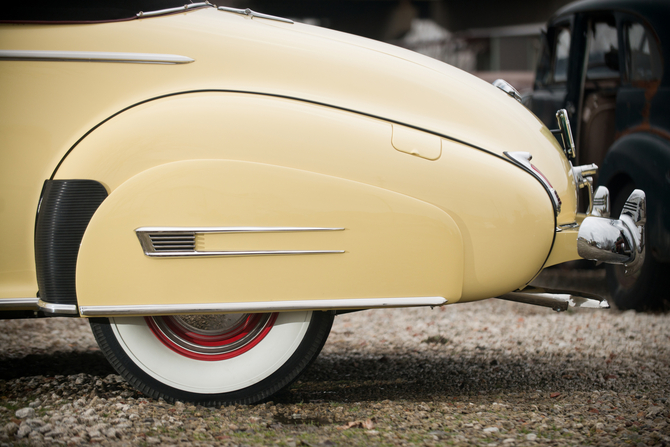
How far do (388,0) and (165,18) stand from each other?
49.5 feet

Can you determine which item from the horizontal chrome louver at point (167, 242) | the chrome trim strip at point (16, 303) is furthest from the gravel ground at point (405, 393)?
the horizontal chrome louver at point (167, 242)

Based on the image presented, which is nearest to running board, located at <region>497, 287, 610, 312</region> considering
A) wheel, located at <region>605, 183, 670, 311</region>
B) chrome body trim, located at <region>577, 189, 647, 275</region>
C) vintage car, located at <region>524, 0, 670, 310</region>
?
chrome body trim, located at <region>577, 189, 647, 275</region>

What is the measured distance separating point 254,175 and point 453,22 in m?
16.0

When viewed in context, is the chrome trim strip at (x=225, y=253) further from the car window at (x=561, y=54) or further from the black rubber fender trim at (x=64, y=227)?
the car window at (x=561, y=54)

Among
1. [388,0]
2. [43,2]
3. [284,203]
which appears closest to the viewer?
[284,203]

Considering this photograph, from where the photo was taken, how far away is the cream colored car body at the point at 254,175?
1735 millimetres

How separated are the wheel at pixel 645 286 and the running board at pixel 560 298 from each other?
1.64m

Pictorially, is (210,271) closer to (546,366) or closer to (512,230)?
(512,230)

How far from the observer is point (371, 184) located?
175 cm

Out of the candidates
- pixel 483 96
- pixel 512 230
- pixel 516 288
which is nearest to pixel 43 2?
pixel 483 96

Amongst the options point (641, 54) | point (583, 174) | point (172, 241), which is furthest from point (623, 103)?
point (172, 241)

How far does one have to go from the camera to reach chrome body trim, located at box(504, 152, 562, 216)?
1836mm

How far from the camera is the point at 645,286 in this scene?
3.47 metres

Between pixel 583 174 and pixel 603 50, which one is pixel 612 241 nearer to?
pixel 583 174
